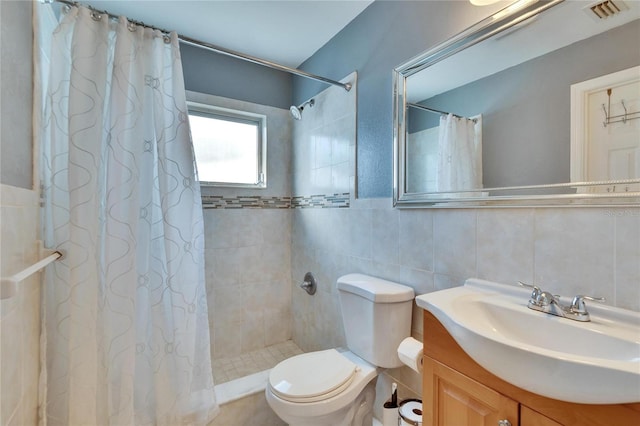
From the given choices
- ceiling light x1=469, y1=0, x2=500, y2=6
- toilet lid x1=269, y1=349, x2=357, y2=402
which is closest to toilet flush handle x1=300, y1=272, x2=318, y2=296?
toilet lid x1=269, y1=349, x2=357, y2=402

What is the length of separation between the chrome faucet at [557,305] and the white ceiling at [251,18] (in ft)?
5.51

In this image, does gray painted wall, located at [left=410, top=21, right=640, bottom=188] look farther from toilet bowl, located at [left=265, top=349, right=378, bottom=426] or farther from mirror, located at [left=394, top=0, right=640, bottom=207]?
toilet bowl, located at [left=265, top=349, right=378, bottom=426]

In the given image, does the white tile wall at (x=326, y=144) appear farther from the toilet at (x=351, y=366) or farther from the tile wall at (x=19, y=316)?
the tile wall at (x=19, y=316)

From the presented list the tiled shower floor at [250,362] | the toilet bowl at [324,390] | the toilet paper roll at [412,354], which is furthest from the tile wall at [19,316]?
the toilet paper roll at [412,354]

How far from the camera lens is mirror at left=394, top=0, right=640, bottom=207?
0.86 m

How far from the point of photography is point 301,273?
7.54 ft

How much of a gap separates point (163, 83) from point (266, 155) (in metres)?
1.05

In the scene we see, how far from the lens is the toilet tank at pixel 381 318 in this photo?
1.35m

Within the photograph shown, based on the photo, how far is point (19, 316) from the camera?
916 millimetres

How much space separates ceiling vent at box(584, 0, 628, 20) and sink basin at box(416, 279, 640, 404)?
858 millimetres

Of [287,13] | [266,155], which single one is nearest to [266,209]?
[266,155]

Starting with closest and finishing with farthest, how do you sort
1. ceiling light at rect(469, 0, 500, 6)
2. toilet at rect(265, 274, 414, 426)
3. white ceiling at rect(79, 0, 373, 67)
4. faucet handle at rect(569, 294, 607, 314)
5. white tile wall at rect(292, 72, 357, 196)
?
1. faucet handle at rect(569, 294, 607, 314)
2. ceiling light at rect(469, 0, 500, 6)
3. toilet at rect(265, 274, 414, 426)
4. white ceiling at rect(79, 0, 373, 67)
5. white tile wall at rect(292, 72, 357, 196)

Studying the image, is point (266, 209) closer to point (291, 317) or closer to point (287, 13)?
point (291, 317)

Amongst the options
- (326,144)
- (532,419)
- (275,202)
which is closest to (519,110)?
(532,419)
